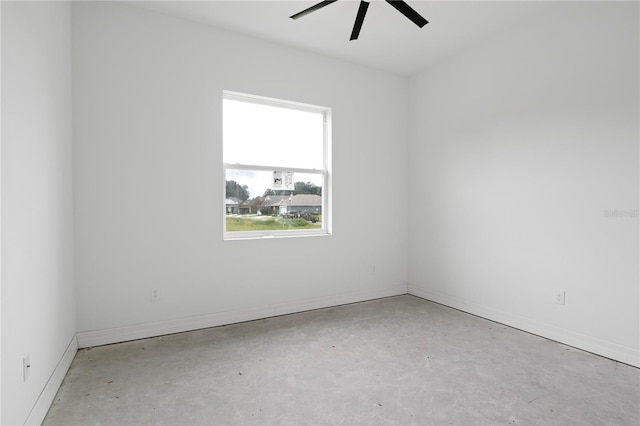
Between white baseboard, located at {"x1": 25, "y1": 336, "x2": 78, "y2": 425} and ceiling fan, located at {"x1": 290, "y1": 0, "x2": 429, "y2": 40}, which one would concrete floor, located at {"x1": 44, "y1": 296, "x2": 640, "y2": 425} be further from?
ceiling fan, located at {"x1": 290, "y1": 0, "x2": 429, "y2": 40}

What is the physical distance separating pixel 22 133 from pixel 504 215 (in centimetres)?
384

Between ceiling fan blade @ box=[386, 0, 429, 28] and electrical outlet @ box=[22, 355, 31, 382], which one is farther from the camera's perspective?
ceiling fan blade @ box=[386, 0, 429, 28]

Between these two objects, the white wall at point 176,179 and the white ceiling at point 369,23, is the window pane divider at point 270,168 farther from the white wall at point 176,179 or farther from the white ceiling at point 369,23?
the white ceiling at point 369,23

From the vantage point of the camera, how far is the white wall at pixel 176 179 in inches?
115

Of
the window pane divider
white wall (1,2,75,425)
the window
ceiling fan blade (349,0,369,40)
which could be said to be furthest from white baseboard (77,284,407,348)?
ceiling fan blade (349,0,369,40)

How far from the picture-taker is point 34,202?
1.92 metres

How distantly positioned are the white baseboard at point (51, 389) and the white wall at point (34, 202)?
0.01m

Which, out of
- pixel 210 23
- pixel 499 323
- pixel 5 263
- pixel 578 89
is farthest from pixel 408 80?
pixel 5 263

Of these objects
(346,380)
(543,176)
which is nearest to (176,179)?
(346,380)

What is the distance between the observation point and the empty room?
204 cm

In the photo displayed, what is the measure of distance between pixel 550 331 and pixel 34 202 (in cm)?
398

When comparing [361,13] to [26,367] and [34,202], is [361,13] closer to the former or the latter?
[34,202]

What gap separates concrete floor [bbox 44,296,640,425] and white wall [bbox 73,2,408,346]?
409 mm

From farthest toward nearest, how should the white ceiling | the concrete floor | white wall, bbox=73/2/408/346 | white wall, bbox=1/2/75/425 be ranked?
1. the white ceiling
2. white wall, bbox=73/2/408/346
3. the concrete floor
4. white wall, bbox=1/2/75/425
